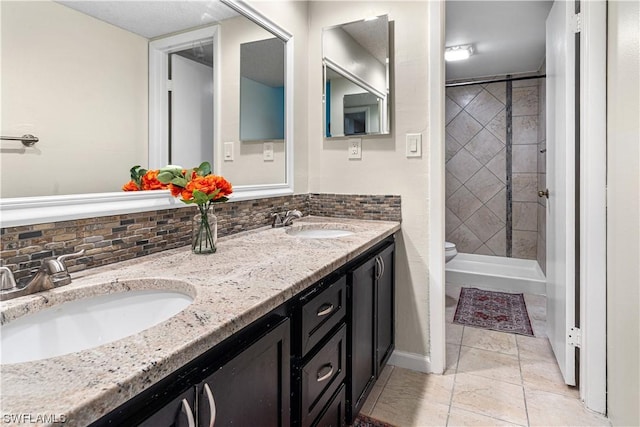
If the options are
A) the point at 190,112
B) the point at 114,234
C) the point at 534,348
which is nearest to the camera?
the point at 114,234

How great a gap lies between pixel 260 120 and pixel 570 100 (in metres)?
1.49

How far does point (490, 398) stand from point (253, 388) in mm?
1449

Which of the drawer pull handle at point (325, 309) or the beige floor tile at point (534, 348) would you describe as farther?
the beige floor tile at point (534, 348)

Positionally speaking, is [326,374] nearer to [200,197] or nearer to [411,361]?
[200,197]

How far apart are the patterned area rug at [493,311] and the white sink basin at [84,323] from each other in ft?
7.43

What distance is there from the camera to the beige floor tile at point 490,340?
224 centimetres

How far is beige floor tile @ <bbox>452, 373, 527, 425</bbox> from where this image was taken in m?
1.63

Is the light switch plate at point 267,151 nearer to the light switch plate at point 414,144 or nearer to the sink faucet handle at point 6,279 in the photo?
the light switch plate at point 414,144

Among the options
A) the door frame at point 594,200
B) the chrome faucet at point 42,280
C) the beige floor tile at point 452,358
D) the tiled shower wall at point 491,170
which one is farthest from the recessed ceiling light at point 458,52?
the chrome faucet at point 42,280

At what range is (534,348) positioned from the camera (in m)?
2.23

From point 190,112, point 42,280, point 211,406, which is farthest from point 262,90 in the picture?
point 211,406

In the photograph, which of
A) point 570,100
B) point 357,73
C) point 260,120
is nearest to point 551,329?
point 570,100

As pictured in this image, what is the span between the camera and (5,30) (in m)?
0.85

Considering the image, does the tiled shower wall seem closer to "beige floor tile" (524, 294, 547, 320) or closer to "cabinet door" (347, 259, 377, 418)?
"beige floor tile" (524, 294, 547, 320)
